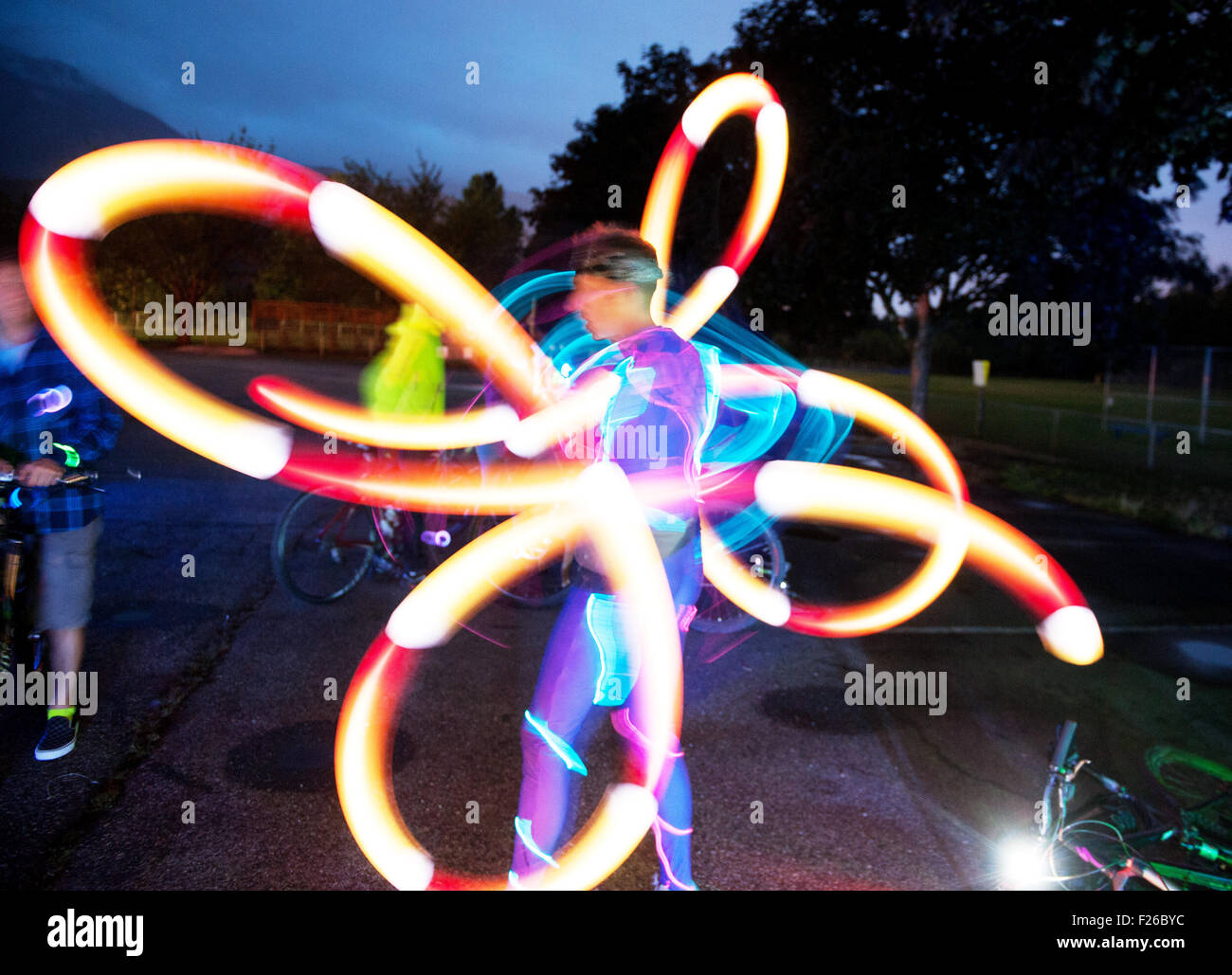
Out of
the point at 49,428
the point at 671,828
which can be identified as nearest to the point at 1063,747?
the point at 671,828

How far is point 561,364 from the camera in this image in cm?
275

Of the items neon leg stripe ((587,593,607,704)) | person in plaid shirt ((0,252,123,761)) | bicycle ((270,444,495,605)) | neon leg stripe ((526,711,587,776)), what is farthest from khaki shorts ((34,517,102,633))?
neon leg stripe ((587,593,607,704))

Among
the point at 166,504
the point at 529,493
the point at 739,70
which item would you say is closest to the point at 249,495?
the point at 166,504

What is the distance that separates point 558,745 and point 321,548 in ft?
14.1

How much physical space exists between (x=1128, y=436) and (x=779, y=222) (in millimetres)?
14544

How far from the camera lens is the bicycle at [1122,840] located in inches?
107

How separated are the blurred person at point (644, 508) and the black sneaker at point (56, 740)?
240 cm

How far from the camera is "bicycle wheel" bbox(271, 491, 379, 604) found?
575 cm

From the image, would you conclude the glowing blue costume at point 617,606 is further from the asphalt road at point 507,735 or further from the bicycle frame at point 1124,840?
the bicycle frame at point 1124,840

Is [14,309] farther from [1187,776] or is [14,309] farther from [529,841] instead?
[1187,776]
